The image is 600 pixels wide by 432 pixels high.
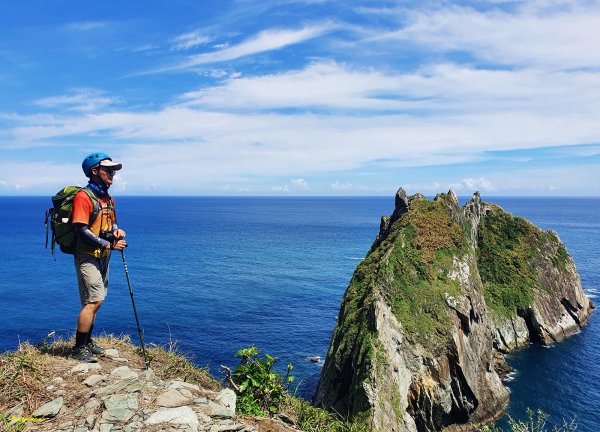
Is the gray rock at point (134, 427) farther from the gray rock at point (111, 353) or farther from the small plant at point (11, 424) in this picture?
the gray rock at point (111, 353)

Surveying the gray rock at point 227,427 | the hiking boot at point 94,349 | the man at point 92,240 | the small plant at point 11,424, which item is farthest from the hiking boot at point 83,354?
the gray rock at point 227,427

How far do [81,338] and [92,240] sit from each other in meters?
2.56

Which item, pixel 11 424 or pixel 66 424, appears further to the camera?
pixel 66 424

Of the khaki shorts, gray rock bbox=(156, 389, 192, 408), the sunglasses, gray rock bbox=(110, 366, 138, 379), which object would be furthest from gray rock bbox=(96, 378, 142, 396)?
the sunglasses

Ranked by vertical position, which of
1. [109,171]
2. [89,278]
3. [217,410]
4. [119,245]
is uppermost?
[109,171]

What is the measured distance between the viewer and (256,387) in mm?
10055

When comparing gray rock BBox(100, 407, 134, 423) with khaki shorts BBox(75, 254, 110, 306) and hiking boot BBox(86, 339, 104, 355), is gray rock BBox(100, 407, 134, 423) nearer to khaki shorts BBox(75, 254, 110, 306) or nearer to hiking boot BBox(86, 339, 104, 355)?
hiking boot BBox(86, 339, 104, 355)

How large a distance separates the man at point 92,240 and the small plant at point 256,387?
369 cm

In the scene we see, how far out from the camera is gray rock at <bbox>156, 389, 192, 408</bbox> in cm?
864

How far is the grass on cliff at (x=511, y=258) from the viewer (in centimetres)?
6506

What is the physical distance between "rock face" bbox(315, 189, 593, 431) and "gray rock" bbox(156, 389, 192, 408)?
18276 millimetres

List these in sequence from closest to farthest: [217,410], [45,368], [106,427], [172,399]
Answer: [106,427] < [217,410] < [172,399] < [45,368]

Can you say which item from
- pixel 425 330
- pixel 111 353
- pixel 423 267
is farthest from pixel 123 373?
pixel 423 267

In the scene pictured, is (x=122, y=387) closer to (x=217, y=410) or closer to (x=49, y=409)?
(x=49, y=409)
